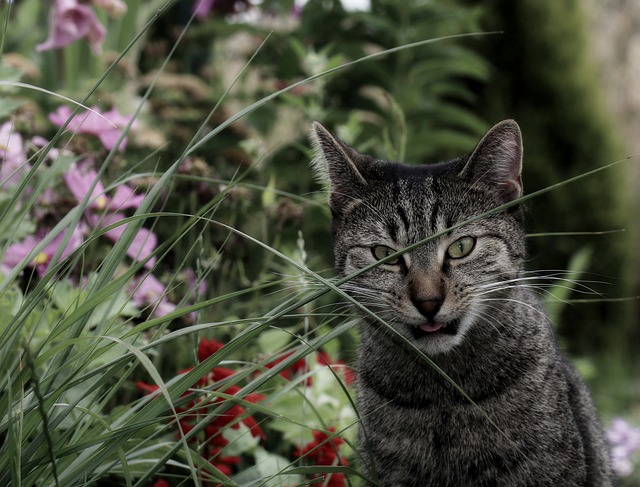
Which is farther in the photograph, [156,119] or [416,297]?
[156,119]

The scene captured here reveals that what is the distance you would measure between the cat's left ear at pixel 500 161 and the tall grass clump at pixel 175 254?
34 cm

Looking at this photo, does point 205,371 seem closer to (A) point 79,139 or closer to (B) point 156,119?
(A) point 79,139

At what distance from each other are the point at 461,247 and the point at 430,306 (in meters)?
0.20

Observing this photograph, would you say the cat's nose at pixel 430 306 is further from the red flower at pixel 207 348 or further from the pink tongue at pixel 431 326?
the red flower at pixel 207 348

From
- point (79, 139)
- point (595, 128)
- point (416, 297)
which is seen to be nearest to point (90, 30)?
point (79, 139)

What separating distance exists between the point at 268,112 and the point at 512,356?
276 cm

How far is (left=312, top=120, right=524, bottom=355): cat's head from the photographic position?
72.8 inches

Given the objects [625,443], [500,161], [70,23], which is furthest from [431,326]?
[625,443]

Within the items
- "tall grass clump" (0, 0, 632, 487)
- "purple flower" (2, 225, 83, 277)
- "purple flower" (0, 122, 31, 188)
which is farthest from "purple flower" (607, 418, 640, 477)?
"purple flower" (0, 122, 31, 188)

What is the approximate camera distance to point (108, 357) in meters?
2.04

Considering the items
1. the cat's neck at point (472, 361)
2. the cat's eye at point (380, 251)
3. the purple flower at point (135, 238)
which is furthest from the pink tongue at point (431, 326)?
the purple flower at point (135, 238)

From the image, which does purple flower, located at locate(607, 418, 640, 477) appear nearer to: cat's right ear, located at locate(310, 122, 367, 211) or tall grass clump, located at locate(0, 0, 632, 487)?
tall grass clump, located at locate(0, 0, 632, 487)

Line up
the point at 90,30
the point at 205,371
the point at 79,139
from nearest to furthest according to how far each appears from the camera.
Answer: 1. the point at 205,371
2. the point at 79,139
3. the point at 90,30

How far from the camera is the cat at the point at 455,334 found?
6.19 ft
